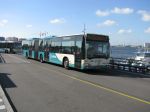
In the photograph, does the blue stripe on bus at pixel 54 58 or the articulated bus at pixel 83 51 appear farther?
the blue stripe on bus at pixel 54 58

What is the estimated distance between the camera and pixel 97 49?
19609 millimetres

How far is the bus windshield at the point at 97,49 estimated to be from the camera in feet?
63.2

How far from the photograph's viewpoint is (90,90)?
1138 centimetres

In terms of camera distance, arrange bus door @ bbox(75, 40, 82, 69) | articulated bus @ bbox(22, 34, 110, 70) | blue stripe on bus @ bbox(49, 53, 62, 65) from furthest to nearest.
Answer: blue stripe on bus @ bbox(49, 53, 62, 65) → bus door @ bbox(75, 40, 82, 69) → articulated bus @ bbox(22, 34, 110, 70)

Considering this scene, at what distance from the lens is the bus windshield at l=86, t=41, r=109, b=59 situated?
63.2ft

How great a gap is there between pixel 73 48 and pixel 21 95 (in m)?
11.3

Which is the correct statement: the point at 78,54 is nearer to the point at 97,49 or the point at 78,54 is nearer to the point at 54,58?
the point at 97,49

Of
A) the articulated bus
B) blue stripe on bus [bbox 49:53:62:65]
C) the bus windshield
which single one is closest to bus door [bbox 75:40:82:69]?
the articulated bus

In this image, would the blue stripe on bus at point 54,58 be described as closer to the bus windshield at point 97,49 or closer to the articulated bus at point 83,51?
the articulated bus at point 83,51

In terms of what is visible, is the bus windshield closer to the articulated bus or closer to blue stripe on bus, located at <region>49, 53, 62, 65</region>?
the articulated bus

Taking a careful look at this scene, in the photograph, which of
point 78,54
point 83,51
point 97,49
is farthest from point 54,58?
point 97,49

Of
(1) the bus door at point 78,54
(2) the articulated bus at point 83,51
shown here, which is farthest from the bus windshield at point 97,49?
(1) the bus door at point 78,54

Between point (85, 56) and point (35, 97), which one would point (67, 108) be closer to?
point (35, 97)

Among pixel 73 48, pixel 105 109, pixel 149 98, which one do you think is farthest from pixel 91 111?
pixel 73 48
